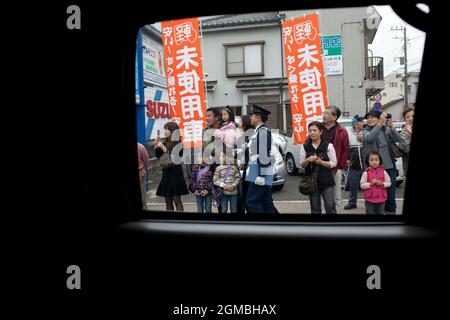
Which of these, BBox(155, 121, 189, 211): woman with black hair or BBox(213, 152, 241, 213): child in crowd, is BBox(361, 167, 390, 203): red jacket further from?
BBox(155, 121, 189, 211): woman with black hair

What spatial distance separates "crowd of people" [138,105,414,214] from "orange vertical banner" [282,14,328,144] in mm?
390

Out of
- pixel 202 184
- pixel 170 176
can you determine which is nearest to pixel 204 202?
pixel 202 184

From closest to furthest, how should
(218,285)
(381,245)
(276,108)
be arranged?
1. (381,245)
2. (218,285)
3. (276,108)

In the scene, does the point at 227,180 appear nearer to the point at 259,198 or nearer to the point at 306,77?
the point at 259,198

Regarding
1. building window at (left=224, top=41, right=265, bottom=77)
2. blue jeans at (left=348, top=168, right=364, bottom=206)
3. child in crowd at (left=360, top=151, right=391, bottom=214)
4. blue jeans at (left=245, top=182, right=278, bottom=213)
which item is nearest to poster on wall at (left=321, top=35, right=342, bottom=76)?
blue jeans at (left=348, top=168, right=364, bottom=206)

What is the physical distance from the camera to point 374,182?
3037 mm

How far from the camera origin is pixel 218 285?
47.4 inches

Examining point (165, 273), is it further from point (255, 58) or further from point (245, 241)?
point (255, 58)

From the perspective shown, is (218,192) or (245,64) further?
(245,64)

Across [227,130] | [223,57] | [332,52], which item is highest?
[223,57]

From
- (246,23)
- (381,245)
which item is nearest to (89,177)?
(381,245)

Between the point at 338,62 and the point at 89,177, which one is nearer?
the point at 89,177

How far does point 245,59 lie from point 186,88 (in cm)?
657

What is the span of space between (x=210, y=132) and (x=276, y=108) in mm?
4422
